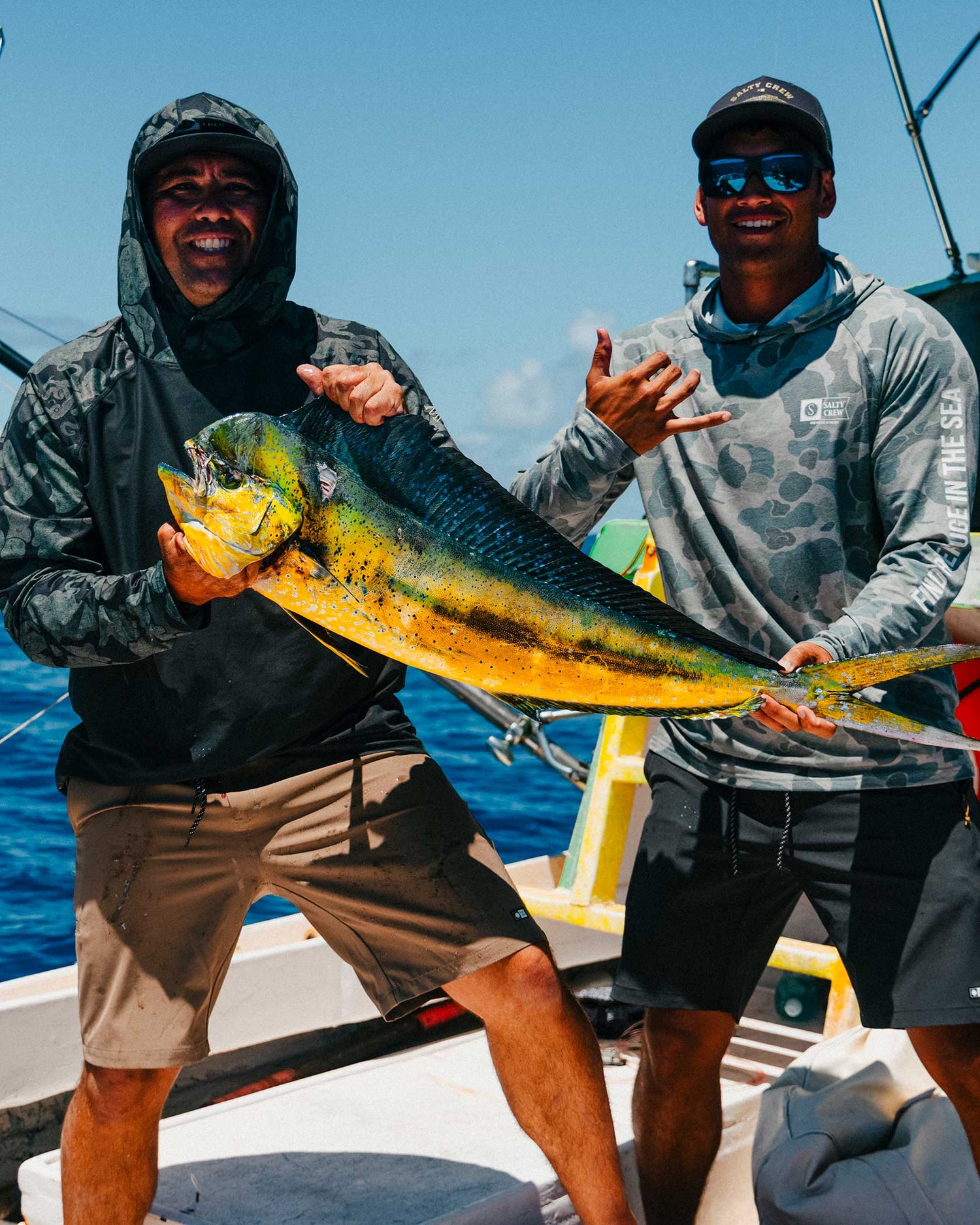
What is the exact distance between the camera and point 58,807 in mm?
13617

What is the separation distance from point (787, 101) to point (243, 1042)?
285 centimetres

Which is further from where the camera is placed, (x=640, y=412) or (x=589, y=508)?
(x=589, y=508)

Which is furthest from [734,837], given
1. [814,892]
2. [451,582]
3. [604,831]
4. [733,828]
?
[604,831]

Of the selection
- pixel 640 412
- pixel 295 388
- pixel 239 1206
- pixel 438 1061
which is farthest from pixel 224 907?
pixel 438 1061

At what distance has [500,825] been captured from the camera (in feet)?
46.6

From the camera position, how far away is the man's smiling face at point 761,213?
2584 millimetres

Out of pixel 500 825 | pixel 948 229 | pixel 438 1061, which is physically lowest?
pixel 500 825

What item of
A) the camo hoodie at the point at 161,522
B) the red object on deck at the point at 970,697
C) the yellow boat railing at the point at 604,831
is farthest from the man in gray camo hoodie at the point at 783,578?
the red object on deck at the point at 970,697

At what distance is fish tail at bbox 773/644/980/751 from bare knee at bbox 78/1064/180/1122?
133 cm

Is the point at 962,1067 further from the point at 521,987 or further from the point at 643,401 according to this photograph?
the point at 643,401

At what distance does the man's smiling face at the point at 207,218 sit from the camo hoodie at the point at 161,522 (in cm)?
3

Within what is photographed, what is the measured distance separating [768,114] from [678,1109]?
196cm

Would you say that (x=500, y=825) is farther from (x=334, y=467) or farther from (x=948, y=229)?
(x=334, y=467)

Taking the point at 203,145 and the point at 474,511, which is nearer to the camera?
the point at 474,511
